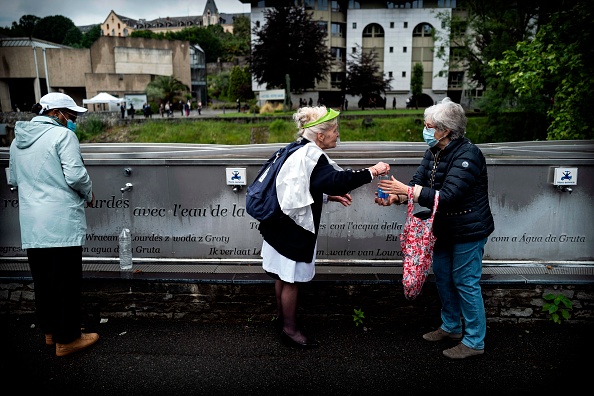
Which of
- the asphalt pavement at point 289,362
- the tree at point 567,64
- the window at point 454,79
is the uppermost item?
the window at point 454,79

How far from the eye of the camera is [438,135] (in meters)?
3.23

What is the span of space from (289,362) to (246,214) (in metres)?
1.52

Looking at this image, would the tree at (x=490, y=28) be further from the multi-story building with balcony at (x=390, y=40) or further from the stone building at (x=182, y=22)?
the stone building at (x=182, y=22)

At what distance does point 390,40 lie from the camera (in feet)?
169

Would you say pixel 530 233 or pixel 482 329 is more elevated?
pixel 530 233

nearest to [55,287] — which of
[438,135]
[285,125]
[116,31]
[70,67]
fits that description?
[438,135]

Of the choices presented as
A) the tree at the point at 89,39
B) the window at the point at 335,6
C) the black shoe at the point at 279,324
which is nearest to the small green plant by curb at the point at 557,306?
the black shoe at the point at 279,324

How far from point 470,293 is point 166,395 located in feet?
7.34

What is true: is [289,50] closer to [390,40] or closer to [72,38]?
[390,40]

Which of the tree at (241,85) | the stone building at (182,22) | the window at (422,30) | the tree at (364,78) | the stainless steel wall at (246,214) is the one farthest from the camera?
the stone building at (182,22)

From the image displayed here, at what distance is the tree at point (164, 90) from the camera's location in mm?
44531

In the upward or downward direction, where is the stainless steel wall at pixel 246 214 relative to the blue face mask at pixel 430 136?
downward

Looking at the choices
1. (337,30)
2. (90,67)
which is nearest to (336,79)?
Result: (337,30)

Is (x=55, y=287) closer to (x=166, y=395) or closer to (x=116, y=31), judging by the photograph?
(x=166, y=395)
